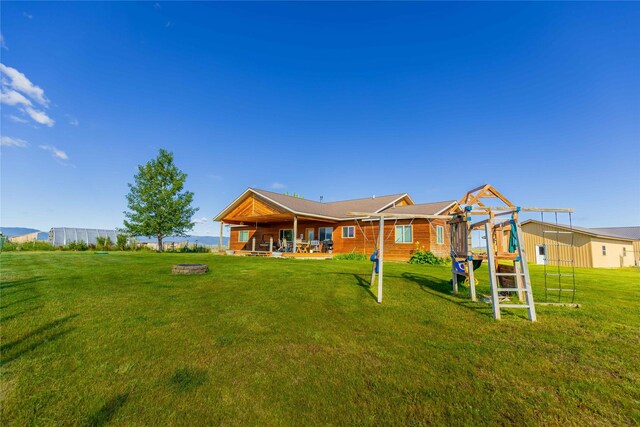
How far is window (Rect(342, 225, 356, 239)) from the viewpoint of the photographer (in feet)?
75.8

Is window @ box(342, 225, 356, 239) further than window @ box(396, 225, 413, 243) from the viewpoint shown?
Yes

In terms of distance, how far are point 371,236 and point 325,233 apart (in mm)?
4380

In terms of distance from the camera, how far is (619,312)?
21.5 feet

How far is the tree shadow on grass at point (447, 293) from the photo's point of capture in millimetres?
6715

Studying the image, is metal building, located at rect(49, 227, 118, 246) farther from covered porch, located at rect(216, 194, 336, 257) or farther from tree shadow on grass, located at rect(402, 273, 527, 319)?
tree shadow on grass, located at rect(402, 273, 527, 319)

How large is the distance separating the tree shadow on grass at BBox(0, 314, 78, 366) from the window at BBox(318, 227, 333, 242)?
20.1 metres

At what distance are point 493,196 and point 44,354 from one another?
10.5 metres

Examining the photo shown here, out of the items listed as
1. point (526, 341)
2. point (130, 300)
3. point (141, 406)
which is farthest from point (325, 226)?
point (141, 406)

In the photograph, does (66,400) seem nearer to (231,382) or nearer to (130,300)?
(231,382)

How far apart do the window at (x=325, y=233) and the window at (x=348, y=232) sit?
130cm

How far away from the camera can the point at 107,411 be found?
2.79 meters

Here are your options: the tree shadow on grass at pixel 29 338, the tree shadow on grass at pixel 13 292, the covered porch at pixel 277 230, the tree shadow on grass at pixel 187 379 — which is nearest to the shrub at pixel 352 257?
the covered porch at pixel 277 230

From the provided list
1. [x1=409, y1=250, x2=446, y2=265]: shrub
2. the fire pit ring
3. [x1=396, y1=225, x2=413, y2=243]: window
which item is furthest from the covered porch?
the fire pit ring

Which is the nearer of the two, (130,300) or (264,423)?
(264,423)
